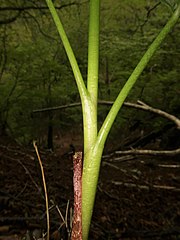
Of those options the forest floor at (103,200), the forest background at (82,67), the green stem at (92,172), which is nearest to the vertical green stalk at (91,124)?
the green stem at (92,172)

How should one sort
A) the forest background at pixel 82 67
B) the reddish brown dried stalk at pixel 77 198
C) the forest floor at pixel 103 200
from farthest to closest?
the forest background at pixel 82 67 < the forest floor at pixel 103 200 < the reddish brown dried stalk at pixel 77 198

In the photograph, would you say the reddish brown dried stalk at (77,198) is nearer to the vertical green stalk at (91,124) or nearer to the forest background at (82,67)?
the vertical green stalk at (91,124)

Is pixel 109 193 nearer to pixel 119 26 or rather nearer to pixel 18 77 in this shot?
pixel 18 77

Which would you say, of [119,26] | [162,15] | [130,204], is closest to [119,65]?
[162,15]

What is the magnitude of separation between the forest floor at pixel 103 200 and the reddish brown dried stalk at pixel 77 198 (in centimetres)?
74

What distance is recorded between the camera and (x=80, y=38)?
326 inches

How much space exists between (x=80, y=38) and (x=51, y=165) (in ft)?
20.3

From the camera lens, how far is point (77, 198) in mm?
435

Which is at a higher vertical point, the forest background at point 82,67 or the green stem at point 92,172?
the forest background at point 82,67

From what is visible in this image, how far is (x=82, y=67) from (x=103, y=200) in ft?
15.2

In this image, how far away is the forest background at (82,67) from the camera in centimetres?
463

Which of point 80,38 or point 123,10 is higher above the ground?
point 123,10

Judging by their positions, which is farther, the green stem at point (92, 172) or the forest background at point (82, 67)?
the forest background at point (82, 67)

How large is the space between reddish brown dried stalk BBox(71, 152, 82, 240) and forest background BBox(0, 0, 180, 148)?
3.14 metres
